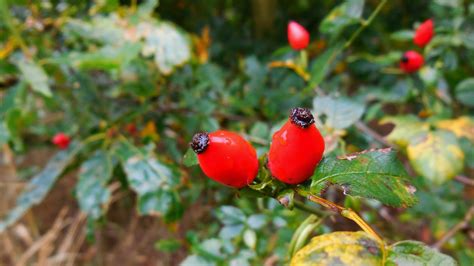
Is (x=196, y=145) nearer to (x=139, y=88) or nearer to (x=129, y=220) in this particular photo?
(x=139, y=88)

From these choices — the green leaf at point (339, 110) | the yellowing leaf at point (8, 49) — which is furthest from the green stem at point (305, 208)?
the yellowing leaf at point (8, 49)

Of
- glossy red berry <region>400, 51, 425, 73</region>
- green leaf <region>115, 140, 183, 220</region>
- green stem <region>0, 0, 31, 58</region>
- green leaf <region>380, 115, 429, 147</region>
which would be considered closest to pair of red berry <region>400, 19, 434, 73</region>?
glossy red berry <region>400, 51, 425, 73</region>

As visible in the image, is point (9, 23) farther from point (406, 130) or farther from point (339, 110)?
point (406, 130)

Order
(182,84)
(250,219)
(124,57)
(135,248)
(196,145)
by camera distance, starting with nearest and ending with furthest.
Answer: (196,145) → (250,219) → (124,57) → (182,84) → (135,248)

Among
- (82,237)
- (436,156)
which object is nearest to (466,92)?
(436,156)

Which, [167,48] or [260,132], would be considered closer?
[260,132]

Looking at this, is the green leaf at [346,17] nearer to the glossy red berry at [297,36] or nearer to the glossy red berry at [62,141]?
the glossy red berry at [297,36]

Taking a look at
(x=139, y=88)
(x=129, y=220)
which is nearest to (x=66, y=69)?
(x=139, y=88)
